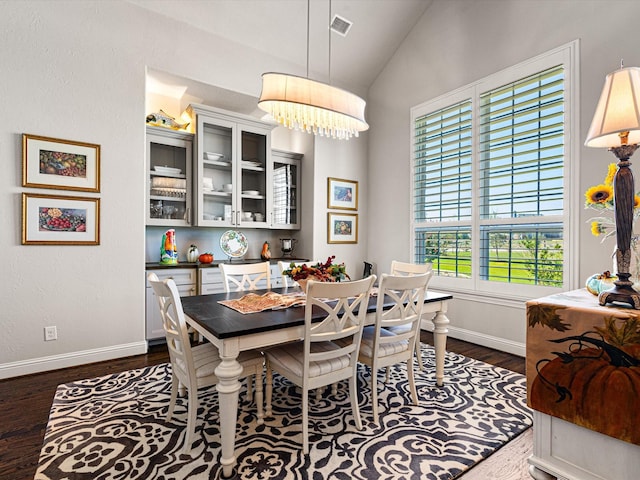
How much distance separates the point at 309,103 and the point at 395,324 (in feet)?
5.23

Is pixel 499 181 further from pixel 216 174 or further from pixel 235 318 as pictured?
pixel 216 174

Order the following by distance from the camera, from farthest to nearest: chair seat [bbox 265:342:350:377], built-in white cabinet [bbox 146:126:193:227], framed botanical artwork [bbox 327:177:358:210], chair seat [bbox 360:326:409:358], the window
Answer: framed botanical artwork [bbox 327:177:358:210]
built-in white cabinet [bbox 146:126:193:227]
the window
chair seat [bbox 360:326:409:358]
chair seat [bbox 265:342:350:377]

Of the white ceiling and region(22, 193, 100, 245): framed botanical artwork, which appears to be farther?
the white ceiling

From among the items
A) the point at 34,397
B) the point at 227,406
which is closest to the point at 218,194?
the point at 34,397

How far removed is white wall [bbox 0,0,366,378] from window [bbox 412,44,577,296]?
2.86 m

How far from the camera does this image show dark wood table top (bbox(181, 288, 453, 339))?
1670 mm

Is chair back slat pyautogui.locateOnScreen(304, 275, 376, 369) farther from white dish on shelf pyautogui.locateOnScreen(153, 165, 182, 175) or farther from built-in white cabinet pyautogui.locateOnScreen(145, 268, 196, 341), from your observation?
white dish on shelf pyautogui.locateOnScreen(153, 165, 182, 175)

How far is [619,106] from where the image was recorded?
1411 mm

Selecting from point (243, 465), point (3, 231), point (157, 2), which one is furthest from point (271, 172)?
point (243, 465)

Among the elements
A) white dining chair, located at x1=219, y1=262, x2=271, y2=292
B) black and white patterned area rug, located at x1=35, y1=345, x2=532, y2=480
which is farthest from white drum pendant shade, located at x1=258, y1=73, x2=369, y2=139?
black and white patterned area rug, located at x1=35, y1=345, x2=532, y2=480

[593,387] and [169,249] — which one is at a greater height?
[169,249]

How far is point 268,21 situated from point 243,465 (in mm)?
4137

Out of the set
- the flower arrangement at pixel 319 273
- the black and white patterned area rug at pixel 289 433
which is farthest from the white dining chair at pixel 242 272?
the black and white patterned area rug at pixel 289 433

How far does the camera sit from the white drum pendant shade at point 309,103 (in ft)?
7.47
